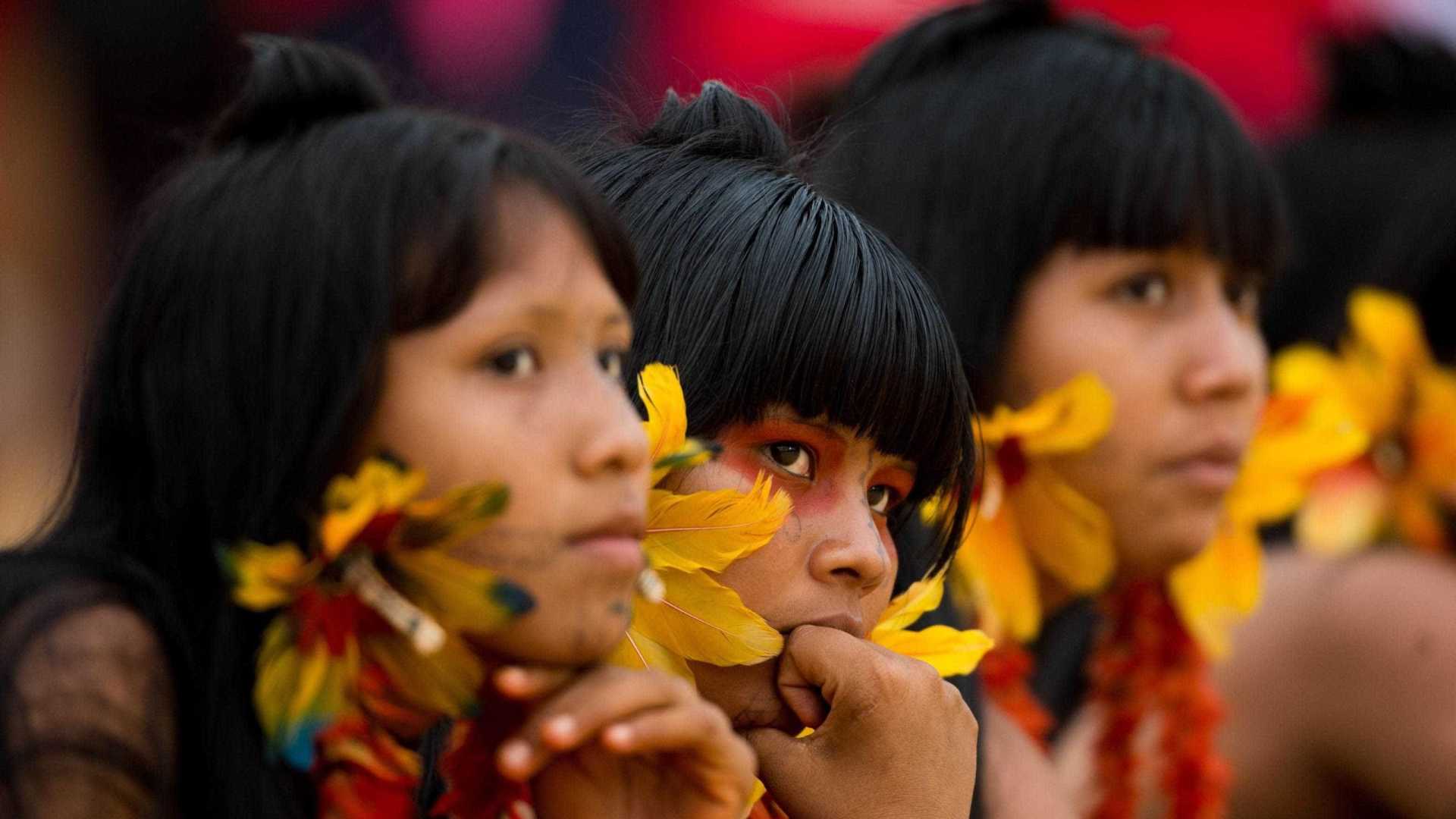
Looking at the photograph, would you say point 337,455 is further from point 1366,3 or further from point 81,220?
point 1366,3

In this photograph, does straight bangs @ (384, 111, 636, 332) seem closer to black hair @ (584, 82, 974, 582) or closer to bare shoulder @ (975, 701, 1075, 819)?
black hair @ (584, 82, 974, 582)

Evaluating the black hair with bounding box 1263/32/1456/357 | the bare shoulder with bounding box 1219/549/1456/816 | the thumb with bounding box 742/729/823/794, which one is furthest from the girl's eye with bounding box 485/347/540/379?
the black hair with bounding box 1263/32/1456/357

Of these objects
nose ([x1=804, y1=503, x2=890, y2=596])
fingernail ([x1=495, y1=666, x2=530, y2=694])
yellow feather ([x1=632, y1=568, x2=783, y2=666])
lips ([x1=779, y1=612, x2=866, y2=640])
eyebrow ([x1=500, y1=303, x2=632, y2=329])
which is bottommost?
lips ([x1=779, y1=612, x2=866, y2=640])

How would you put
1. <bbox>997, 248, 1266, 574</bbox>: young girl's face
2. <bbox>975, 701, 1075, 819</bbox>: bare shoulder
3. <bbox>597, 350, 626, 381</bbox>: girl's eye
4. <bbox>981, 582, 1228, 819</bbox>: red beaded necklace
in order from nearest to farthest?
<bbox>597, 350, 626, 381</bbox>: girl's eye, <bbox>975, 701, 1075, 819</bbox>: bare shoulder, <bbox>997, 248, 1266, 574</bbox>: young girl's face, <bbox>981, 582, 1228, 819</bbox>: red beaded necklace

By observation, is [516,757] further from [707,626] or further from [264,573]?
[707,626]

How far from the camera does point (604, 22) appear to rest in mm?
5461

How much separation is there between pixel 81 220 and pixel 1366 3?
410cm

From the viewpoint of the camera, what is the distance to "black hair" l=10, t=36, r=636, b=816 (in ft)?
4.34

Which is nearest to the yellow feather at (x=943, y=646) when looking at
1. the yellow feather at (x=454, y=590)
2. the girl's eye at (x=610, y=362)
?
the girl's eye at (x=610, y=362)

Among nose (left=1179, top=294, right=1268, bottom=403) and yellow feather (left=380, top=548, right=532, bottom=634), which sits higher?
yellow feather (left=380, top=548, right=532, bottom=634)

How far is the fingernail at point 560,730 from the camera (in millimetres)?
1294

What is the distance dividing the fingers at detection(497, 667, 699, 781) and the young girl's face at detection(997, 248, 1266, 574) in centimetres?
111

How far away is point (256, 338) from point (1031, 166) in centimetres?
135

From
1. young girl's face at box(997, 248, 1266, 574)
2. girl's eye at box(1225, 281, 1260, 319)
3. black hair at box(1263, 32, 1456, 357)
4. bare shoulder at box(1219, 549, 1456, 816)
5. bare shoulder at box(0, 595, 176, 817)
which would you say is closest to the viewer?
bare shoulder at box(0, 595, 176, 817)
